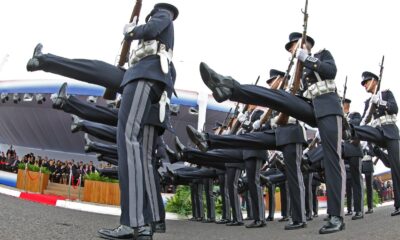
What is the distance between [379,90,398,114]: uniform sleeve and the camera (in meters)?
5.70

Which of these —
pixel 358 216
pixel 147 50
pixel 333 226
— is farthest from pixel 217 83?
pixel 358 216

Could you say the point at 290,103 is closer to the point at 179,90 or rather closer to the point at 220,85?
the point at 220,85

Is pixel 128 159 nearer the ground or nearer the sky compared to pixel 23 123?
nearer the ground

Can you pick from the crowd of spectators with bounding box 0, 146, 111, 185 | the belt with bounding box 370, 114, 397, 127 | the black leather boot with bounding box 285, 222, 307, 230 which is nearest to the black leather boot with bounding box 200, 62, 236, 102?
the black leather boot with bounding box 285, 222, 307, 230

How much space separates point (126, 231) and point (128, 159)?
501mm

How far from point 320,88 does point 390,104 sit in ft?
7.04

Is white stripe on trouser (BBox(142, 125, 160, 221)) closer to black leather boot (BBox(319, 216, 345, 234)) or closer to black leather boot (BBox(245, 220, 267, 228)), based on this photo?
black leather boot (BBox(319, 216, 345, 234))

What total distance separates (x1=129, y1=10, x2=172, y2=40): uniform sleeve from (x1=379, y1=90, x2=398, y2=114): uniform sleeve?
3714mm

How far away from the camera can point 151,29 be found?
3.21 metres

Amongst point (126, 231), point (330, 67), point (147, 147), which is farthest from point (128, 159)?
point (330, 67)

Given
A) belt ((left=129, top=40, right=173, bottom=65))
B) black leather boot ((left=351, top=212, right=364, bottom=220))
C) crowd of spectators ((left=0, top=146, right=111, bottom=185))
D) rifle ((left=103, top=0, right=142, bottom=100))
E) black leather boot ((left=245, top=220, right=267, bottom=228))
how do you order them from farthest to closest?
crowd of spectators ((left=0, top=146, right=111, bottom=185)) < black leather boot ((left=351, top=212, right=364, bottom=220)) < black leather boot ((left=245, top=220, right=267, bottom=228)) < rifle ((left=103, top=0, right=142, bottom=100)) < belt ((left=129, top=40, right=173, bottom=65))

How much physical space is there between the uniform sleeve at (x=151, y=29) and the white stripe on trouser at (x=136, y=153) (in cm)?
37

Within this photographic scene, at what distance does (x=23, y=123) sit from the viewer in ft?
80.1

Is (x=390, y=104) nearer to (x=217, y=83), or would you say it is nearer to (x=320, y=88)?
(x=320, y=88)
